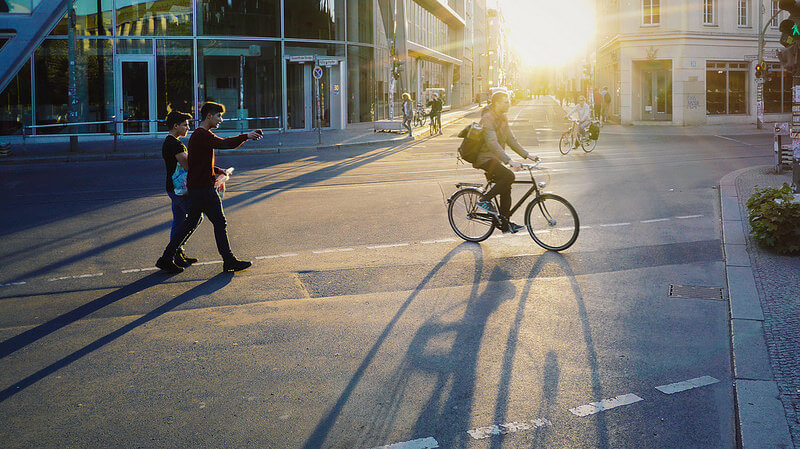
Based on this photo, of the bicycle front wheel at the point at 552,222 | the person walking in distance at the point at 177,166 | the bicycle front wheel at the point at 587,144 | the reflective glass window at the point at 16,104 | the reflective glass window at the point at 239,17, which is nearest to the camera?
the person walking in distance at the point at 177,166

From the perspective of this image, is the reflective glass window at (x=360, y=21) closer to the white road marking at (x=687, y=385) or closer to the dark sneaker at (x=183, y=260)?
the dark sneaker at (x=183, y=260)

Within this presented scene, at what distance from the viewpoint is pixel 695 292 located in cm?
686

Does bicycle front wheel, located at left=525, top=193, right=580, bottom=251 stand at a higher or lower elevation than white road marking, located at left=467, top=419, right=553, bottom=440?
higher

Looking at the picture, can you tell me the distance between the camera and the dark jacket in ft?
29.3

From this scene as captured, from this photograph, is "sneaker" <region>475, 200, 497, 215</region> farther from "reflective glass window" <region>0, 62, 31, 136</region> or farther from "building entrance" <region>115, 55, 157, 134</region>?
"reflective glass window" <region>0, 62, 31, 136</region>

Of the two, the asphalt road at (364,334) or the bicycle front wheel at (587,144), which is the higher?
the bicycle front wheel at (587,144)

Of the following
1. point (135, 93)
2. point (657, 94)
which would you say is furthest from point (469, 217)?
point (657, 94)

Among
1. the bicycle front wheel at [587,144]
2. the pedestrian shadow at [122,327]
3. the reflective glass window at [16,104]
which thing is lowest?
the pedestrian shadow at [122,327]

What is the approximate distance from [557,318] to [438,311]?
97 cm

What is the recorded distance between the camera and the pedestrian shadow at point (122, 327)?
4855 mm

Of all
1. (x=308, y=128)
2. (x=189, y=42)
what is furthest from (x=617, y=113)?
(x=189, y=42)

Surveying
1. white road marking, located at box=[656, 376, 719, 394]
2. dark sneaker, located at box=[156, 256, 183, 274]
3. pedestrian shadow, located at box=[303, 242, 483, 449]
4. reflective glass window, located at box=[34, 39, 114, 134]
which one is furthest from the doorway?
white road marking, located at box=[656, 376, 719, 394]

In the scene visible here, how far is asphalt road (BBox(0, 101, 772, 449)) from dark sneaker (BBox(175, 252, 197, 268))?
1.10 ft

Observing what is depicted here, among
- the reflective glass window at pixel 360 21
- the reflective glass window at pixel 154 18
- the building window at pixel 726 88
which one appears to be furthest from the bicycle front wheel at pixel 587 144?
the building window at pixel 726 88
